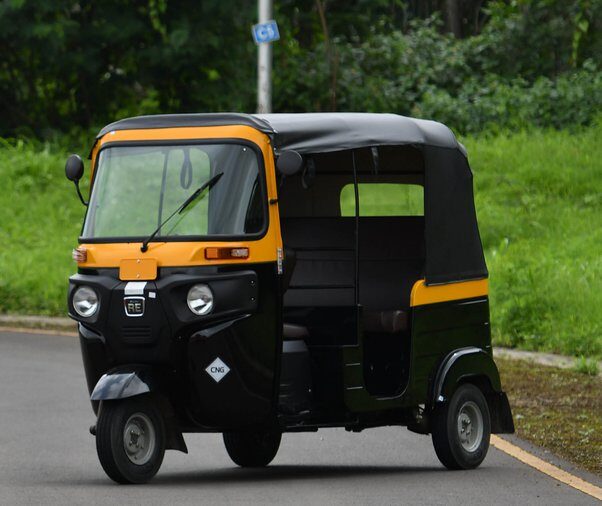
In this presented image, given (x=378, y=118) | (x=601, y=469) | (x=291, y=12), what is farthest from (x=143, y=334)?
(x=291, y=12)

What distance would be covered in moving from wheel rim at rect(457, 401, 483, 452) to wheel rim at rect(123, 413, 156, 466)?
2368 millimetres

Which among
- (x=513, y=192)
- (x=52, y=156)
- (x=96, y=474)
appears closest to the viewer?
(x=96, y=474)

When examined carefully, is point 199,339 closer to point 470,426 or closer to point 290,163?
point 290,163

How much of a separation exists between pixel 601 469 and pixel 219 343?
2.83m

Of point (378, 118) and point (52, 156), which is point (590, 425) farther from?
point (52, 156)

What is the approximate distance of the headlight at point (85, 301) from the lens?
9.87 m

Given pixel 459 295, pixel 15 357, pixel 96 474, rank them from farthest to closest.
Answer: pixel 15 357 < pixel 459 295 < pixel 96 474

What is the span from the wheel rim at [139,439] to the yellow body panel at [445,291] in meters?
2.01

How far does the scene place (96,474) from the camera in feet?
34.5

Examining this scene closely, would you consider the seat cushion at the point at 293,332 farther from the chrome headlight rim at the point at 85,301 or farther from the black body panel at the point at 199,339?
the chrome headlight rim at the point at 85,301

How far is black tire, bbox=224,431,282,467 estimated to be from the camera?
11359mm

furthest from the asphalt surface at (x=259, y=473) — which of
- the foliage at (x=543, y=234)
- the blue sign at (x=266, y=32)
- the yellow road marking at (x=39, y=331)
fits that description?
the blue sign at (x=266, y=32)

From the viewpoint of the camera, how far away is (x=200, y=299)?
9648mm

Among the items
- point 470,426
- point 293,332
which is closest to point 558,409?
point 470,426
